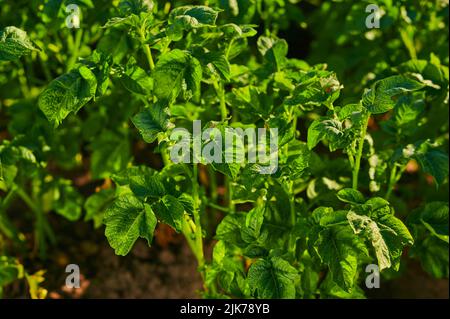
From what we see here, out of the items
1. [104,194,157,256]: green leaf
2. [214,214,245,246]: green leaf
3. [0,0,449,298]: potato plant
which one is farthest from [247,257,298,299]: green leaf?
[104,194,157,256]: green leaf

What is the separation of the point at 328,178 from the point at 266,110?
A: 0.32 metres

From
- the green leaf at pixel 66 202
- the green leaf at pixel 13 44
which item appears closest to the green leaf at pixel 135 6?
the green leaf at pixel 13 44

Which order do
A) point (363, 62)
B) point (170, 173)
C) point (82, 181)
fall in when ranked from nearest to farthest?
point (170, 173)
point (363, 62)
point (82, 181)

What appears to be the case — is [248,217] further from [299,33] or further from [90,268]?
[299,33]

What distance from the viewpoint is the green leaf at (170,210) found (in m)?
1.48

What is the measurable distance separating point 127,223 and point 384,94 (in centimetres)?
59

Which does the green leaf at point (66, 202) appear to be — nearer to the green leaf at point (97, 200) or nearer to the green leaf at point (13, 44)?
the green leaf at point (97, 200)

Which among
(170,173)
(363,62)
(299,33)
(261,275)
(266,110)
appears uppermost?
(299,33)

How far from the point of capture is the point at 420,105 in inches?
69.5

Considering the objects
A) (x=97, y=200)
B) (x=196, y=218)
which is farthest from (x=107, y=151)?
(x=196, y=218)

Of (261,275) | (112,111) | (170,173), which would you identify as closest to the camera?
(261,275)

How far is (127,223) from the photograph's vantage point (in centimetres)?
148

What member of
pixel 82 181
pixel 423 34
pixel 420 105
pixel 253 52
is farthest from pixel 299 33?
pixel 420 105

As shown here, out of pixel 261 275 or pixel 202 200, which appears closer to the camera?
pixel 261 275
